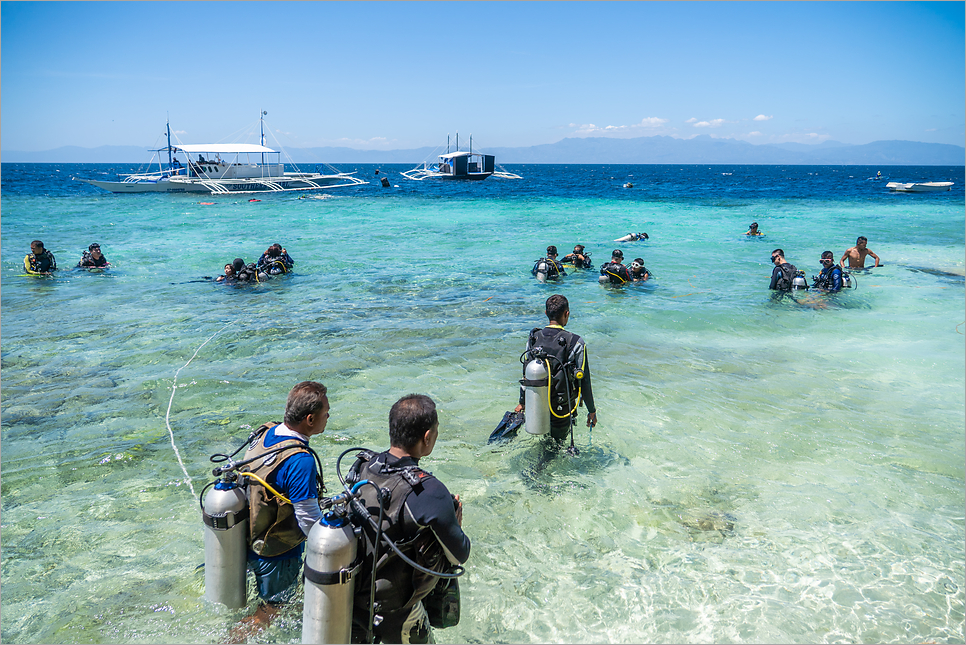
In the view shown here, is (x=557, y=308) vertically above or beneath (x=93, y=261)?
above

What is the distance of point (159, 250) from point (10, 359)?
13850mm

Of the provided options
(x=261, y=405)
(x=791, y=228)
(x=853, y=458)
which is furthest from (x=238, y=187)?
(x=853, y=458)

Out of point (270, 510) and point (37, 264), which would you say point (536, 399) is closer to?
point (270, 510)

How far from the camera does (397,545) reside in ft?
8.70

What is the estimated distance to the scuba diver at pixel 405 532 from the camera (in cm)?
262

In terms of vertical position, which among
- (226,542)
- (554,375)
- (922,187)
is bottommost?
(226,542)

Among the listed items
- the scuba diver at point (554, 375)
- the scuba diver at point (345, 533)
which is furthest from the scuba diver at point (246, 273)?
the scuba diver at point (345, 533)

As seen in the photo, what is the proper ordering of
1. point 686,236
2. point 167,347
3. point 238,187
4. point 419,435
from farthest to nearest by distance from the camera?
point 238,187 < point 686,236 < point 167,347 < point 419,435

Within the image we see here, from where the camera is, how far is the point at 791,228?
31.2 metres

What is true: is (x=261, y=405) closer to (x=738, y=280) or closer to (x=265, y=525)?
(x=265, y=525)

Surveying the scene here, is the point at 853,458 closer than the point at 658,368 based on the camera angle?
Yes

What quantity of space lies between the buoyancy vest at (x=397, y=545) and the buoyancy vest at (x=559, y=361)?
250cm

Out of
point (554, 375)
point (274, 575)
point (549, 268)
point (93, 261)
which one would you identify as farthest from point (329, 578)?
point (93, 261)

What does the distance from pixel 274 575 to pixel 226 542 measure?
0.53 m
